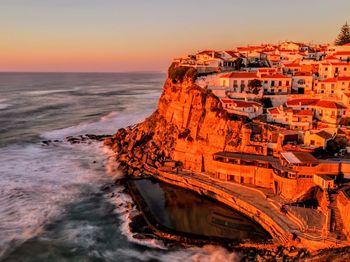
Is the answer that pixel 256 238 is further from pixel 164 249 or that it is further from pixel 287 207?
pixel 164 249

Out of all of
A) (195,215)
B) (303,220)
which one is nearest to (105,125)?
(195,215)

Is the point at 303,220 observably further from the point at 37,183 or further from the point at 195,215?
the point at 37,183

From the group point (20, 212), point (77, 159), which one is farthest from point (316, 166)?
point (77, 159)

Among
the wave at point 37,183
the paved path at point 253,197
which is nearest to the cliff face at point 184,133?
the paved path at point 253,197

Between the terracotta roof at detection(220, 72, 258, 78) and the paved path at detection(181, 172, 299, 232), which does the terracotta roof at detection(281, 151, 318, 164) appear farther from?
the terracotta roof at detection(220, 72, 258, 78)

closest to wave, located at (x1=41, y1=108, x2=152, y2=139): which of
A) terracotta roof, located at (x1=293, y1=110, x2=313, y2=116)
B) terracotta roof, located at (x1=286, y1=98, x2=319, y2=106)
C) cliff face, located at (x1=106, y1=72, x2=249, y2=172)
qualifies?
cliff face, located at (x1=106, y1=72, x2=249, y2=172)

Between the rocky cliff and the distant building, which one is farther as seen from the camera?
the rocky cliff

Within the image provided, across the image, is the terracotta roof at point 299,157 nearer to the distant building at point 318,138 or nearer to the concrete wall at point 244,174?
the concrete wall at point 244,174
